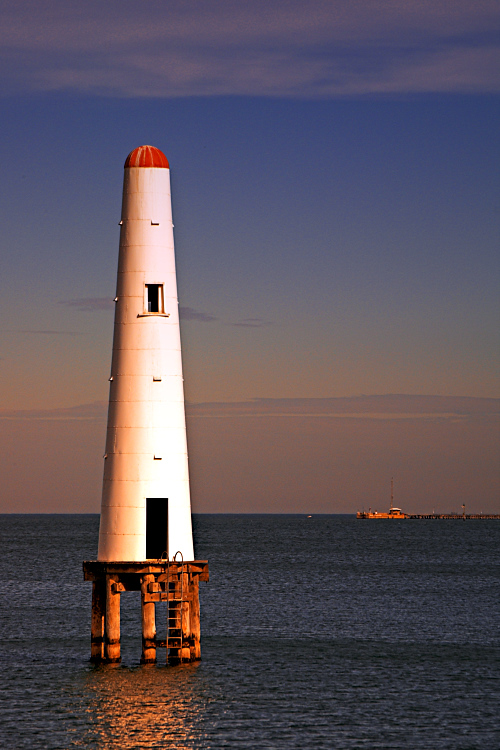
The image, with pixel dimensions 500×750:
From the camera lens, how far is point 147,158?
41.5 m

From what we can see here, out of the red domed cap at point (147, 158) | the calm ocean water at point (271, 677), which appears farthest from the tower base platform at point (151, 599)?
the red domed cap at point (147, 158)

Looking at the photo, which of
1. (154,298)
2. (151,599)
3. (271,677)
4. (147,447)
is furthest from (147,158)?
(271,677)

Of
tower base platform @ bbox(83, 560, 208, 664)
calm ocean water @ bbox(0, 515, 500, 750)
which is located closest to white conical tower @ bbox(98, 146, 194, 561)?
tower base platform @ bbox(83, 560, 208, 664)

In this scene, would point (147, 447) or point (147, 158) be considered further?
point (147, 158)

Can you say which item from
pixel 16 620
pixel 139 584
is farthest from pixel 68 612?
pixel 139 584

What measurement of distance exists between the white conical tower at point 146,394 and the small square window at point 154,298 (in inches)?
1.3

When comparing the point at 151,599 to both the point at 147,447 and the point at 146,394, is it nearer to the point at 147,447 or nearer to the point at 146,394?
the point at 147,447

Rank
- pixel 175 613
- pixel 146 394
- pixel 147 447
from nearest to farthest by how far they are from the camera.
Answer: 1. pixel 147 447
2. pixel 146 394
3. pixel 175 613

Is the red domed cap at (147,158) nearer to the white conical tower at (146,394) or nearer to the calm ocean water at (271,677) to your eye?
the white conical tower at (146,394)

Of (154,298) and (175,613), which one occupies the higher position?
(154,298)

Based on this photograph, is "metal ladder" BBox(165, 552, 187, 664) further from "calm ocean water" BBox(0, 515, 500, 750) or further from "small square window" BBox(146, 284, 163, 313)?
"small square window" BBox(146, 284, 163, 313)

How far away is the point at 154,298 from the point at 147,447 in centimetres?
518

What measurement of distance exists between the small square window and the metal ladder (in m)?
8.32

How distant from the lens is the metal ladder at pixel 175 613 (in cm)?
4012
